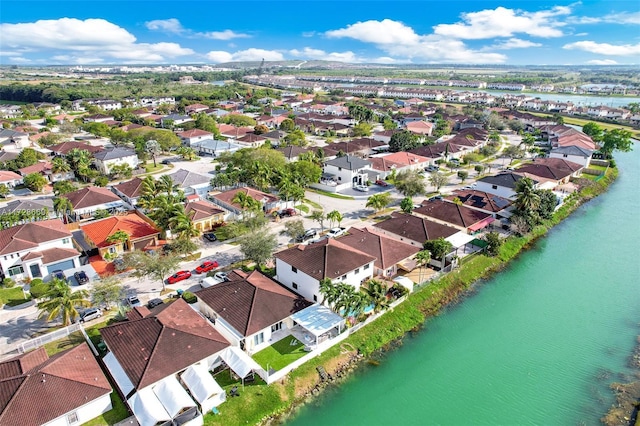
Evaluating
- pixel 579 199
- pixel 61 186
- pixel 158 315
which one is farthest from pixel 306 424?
pixel 579 199

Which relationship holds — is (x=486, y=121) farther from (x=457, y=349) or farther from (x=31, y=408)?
(x=31, y=408)

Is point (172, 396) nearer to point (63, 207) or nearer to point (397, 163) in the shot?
point (63, 207)

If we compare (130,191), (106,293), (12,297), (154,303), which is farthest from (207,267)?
(130,191)

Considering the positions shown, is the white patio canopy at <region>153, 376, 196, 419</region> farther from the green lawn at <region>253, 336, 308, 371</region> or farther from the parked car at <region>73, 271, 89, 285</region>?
the parked car at <region>73, 271, 89, 285</region>

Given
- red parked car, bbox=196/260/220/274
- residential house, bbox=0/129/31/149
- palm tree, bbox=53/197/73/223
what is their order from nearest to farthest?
1. red parked car, bbox=196/260/220/274
2. palm tree, bbox=53/197/73/223
3. residential house, bbox=0/129/31/149

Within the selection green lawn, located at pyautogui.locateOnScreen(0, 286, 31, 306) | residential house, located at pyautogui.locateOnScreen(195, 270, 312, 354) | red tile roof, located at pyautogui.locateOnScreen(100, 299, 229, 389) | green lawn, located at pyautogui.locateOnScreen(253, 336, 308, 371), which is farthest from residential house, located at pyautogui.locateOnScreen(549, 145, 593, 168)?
green lawn, located at pyautogui.locateOnScreen(0, 286, 31, 306)
